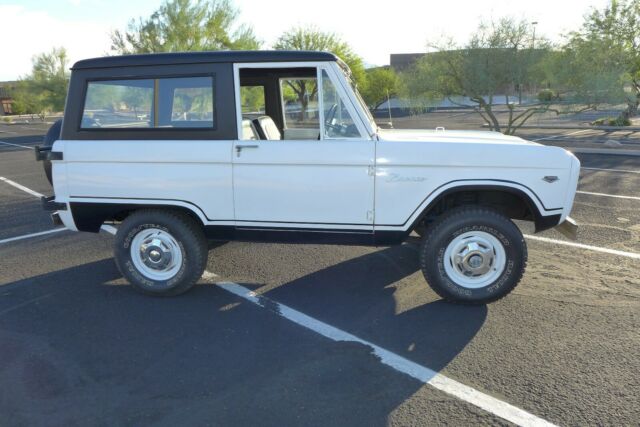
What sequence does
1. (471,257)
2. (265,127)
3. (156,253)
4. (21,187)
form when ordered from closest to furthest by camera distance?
(471,257), (156,253), (265,127), (21,187)

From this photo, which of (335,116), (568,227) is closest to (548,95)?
(568,227)

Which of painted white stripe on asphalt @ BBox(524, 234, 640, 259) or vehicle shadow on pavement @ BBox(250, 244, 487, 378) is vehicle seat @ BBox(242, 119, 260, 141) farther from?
painted white stripe on asphalt @ BBox(524, 234, 640, 259)

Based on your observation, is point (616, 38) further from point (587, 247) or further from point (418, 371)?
point (418, 371)

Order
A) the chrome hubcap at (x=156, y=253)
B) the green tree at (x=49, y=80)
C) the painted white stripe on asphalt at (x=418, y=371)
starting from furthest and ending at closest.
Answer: the green tree at (x=49, y=80), the chrome hubcap at (x=156, y=253), the painted white stripe on asphalt at (x=418, y=371)

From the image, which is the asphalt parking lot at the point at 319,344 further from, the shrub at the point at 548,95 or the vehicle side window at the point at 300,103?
the shrub at the point at 548,95

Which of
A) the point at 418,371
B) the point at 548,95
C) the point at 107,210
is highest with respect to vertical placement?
the point at 548,95

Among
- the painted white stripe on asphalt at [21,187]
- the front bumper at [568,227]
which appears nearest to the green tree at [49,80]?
the painted white stripe on asphalt at [21,187]

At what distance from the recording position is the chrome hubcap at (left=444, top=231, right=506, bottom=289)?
397 cm

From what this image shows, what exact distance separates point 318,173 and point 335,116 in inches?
20.2

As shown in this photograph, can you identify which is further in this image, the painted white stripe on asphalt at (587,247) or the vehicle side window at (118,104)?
the painted white stripe on asphalt at (587,247)

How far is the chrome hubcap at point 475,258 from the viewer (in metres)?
3.97

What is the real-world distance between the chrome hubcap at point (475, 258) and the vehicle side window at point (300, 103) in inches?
65.0

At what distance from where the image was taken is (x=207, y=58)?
3.92 metres

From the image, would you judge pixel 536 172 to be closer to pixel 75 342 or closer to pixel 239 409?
pixel 239 409
